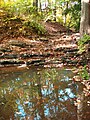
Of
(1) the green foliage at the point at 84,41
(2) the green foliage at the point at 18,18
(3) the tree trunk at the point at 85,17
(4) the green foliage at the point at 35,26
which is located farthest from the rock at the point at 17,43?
(3) the tree trunk at the point at 85,17

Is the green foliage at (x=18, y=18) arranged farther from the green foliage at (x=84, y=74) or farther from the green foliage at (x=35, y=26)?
the green foliage at (x=84, y=74)

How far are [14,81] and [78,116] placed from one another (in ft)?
10.2

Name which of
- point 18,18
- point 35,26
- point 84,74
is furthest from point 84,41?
point 18,18

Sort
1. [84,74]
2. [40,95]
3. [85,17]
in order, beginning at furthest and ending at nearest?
1. [85,17]
2. [84,74]
3. [40,95]

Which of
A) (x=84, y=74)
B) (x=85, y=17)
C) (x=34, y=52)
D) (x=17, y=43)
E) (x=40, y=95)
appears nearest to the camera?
(x=40, y=95)

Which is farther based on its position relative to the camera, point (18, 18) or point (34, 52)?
point (18, 18)

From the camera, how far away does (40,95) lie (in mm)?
6230

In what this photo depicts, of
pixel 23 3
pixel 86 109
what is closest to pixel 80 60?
pixel 86 109

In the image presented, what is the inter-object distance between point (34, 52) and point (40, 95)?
15.5ft

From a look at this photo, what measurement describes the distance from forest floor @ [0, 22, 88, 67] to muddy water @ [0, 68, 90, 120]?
892 mm

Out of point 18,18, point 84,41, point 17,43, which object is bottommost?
point 17,43

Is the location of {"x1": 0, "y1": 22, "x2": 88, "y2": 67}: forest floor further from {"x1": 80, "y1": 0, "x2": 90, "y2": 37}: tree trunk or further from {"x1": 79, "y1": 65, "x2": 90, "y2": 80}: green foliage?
{"x1": 79, "y1": 65, "x2": 90, "y2": 80}: green foliage

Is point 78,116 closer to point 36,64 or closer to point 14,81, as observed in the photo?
point 14,81

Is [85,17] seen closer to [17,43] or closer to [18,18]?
[17,43]
